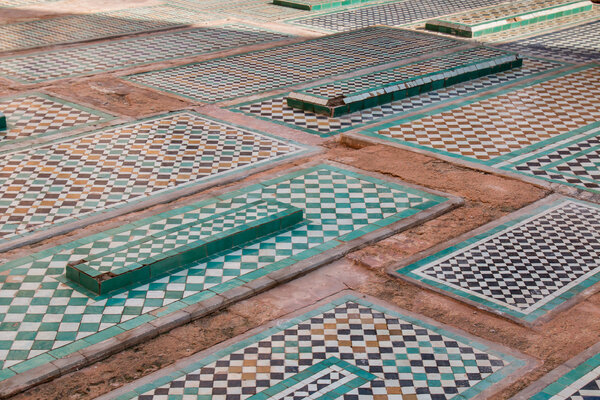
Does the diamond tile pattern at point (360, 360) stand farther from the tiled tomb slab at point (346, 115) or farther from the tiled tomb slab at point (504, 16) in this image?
the tiled tomb slab at point (504, 16)

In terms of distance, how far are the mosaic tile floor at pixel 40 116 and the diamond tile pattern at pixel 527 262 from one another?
10.9 ft

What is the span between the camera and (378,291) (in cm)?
442

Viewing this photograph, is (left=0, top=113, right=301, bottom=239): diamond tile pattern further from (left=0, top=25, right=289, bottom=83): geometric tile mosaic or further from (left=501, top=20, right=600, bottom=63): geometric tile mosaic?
(left=501, top=20, right=600, bottom=63): geometric tile mosaic

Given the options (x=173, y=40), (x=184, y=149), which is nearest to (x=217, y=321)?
(x=184, y=149)

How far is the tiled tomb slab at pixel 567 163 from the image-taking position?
5.82 meters

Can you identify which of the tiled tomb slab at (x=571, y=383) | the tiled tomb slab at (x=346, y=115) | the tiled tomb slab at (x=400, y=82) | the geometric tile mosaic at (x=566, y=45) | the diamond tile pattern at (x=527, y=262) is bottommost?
the tiled tomb slab at (x=571, y=383)

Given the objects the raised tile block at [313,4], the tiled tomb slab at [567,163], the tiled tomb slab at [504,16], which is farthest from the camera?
the raised tile block at [313,4]

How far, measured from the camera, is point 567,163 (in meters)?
6.11

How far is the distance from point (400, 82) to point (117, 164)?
2.82 meters

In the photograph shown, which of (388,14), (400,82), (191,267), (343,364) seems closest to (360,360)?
(343,364)

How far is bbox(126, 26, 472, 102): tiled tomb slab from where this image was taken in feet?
A: 25.6

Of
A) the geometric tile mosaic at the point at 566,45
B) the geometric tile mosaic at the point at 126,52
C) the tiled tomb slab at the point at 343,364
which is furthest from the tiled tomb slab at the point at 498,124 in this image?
the geometric tile mosaic at the point at 126,52

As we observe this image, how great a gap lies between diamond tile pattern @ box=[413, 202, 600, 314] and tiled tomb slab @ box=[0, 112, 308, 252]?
1732 mm

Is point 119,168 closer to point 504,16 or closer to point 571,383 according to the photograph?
A: point 571,383
